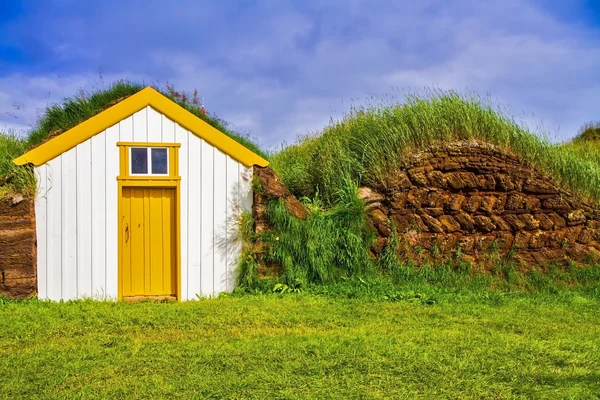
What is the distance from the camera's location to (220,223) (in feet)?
31.1

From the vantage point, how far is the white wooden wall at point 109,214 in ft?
29.6

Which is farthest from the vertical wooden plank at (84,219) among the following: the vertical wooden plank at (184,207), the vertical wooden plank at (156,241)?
the vertical wooden plank at (184,207)

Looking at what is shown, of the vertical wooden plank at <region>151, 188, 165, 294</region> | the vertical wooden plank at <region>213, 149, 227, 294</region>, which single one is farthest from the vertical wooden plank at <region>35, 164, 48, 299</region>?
the vertical wooden plank at <region>213, 149, 227, 294</region>

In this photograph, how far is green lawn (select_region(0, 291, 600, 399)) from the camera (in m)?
5.12

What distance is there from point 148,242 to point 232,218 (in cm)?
156

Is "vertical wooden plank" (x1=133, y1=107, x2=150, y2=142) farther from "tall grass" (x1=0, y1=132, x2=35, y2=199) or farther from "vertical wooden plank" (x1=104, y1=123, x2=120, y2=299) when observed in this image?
"tall grass" (x1=0, y1=132, x2=35, y2=199)

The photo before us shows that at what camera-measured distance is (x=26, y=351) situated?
20.8ft

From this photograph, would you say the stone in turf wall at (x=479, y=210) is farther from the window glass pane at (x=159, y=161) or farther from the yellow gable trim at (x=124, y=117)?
the window glass pane at (x=159, y=161)

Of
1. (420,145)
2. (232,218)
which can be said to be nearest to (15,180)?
(232,218)

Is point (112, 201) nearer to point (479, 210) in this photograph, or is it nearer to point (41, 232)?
point (41, 232)

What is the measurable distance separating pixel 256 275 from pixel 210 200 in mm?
1606

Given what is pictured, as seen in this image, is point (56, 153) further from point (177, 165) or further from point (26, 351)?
point (26, 351)

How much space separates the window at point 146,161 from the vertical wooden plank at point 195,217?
1.66 feet

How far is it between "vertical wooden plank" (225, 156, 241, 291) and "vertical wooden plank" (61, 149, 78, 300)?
8.70ft
